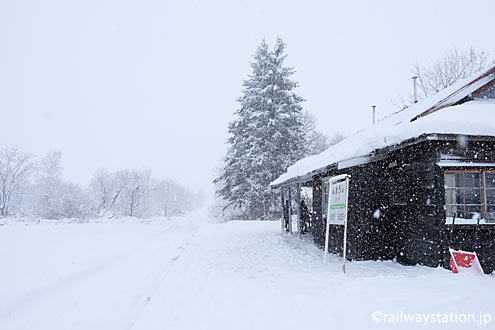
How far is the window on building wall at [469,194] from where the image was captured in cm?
689

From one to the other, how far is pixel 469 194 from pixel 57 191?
143 feet

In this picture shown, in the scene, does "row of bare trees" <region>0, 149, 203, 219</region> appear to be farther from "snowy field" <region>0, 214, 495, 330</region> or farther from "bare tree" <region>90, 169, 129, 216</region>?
"snowy field" <region>0, 214, 495, 330</region>

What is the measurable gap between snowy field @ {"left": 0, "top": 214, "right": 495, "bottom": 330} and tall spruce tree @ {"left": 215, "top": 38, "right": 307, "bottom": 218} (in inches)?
624

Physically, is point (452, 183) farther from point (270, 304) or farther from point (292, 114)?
Result: point (292, 114)

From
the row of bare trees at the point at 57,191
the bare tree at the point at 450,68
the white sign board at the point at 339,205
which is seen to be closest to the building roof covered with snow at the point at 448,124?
the white sign board at the point at 339,205

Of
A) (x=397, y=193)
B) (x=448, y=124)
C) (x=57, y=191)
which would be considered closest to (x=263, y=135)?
(x=397, y=193)

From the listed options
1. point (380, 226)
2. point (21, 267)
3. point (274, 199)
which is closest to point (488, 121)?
point (380, 226)

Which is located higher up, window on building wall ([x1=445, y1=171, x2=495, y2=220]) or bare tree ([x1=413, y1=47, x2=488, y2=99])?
bare tree ([x1=413, y1=47, x2=488, y2=99])

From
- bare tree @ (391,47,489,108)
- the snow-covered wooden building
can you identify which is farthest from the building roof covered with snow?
bare tree @ (391,47,489,108)

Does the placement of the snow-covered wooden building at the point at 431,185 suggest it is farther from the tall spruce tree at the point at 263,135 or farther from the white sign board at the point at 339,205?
the tall spruce tree at the point at 263,135

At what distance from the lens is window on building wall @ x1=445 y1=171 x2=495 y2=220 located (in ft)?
22.6

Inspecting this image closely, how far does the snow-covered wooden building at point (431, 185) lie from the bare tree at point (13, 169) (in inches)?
1660

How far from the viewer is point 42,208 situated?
37469 millimetres

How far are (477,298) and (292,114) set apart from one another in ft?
80.0
